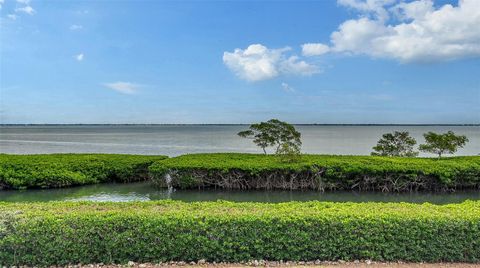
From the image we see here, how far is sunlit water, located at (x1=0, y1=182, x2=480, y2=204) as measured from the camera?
562 inches

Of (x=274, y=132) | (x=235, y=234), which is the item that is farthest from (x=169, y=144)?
(x=235, y=234)

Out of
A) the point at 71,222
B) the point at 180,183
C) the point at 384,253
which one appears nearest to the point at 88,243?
the point at 71,222

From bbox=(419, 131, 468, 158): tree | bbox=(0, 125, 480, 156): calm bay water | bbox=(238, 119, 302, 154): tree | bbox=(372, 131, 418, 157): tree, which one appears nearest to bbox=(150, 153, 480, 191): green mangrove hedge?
bbox=(238, 119, 302, 154): tree

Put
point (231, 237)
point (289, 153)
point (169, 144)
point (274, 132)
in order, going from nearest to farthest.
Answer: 1. point (231, 237)
2. point (289, 153)
3. point (274, 132)
4. point (169, 144)

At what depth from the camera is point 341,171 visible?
15.8 m

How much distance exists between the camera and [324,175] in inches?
628

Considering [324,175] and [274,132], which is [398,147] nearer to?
[274,132]

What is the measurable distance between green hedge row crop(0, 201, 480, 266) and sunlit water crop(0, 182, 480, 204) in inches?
282

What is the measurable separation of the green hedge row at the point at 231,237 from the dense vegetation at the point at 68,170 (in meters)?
10.4

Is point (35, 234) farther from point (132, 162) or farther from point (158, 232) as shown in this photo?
point (132, 162)

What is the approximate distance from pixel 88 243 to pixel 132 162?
1231cm

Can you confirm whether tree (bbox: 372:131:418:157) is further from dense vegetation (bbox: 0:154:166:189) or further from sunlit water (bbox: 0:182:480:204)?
dense vegetation (bbox: 0:154:166:189)

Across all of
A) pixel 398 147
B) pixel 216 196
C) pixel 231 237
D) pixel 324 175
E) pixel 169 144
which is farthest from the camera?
pixel 169 144

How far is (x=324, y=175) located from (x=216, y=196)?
16.1 ft
